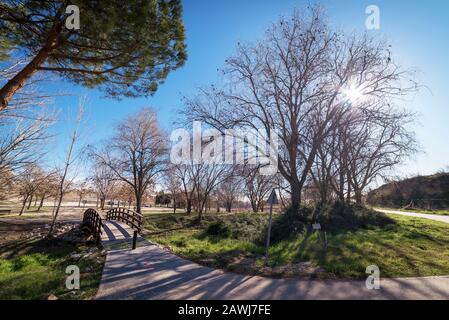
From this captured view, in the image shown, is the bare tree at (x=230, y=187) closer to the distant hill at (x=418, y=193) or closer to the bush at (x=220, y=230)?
the bush at (x=220, y=230)

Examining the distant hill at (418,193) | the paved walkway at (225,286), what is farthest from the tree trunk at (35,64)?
the distant hill at (418,193)

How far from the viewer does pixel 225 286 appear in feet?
19.5

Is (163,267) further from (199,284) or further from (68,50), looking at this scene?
(68,50)

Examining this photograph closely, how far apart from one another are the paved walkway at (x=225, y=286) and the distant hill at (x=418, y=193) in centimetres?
3856

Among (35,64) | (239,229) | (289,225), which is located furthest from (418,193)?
(35,64)

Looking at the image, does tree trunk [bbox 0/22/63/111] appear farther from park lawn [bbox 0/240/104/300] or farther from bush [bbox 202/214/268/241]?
bush [bbox 202/214/268/241]

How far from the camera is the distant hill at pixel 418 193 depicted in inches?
1529

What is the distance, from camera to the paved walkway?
5.37 metres

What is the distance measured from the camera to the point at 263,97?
714 inches

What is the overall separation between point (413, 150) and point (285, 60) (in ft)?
36.3

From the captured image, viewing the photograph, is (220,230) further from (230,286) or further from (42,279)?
(42,279)

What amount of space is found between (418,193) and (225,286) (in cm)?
5250
